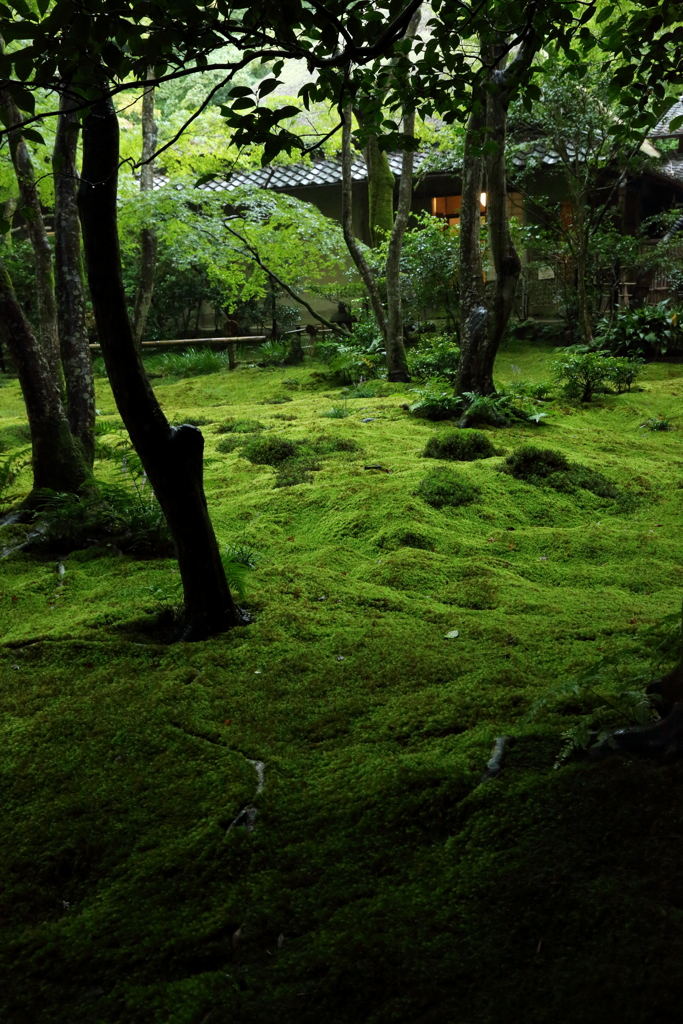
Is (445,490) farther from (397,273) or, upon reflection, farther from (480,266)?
(397,273)

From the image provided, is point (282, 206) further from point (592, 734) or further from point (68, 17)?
point (592, 734)

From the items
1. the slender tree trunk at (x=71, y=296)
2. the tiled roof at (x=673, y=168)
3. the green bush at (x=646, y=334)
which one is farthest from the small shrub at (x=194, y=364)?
the tiled roof at (x=673, y=168)

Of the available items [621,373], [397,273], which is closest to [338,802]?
[621,373]

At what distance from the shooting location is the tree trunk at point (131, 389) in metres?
3.10

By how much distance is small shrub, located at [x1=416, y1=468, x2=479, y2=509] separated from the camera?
611 cm

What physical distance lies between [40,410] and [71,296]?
1.04 m

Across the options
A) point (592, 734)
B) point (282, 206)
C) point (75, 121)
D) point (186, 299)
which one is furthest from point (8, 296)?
point (186, 299)

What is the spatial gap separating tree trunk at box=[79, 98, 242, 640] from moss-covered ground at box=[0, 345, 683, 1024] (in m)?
0.52

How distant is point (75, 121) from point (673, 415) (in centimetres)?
792

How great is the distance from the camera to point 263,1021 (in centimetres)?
179

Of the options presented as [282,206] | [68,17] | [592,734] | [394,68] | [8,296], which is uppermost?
[282,206]

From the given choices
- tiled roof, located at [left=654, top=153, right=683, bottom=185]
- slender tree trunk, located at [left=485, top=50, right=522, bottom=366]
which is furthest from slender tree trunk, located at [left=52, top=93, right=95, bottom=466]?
tiled roof, located at [left=654, top=153, right=683, bottom=185]

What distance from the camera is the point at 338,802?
251cm

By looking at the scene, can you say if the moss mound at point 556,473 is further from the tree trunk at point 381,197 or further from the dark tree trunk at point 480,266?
the tree trunk at point 381,197
